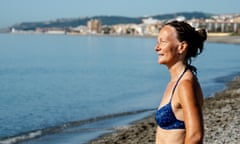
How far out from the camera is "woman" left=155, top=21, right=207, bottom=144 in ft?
8.05

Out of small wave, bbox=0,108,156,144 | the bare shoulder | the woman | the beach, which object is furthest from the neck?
small wave, bbox=0,108,156,144

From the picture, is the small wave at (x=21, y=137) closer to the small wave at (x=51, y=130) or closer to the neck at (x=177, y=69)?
the small wave at (x=51, y=130)

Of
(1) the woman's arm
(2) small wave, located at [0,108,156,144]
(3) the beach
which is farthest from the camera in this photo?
(2) small wave, located at [0,108,156,144]

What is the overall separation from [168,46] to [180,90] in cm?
27

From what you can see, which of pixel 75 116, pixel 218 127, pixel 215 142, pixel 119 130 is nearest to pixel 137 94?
pixel 75 116

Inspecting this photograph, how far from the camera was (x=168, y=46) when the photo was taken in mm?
2645

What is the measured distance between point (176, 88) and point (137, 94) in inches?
1024

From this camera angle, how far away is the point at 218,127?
10984 mm

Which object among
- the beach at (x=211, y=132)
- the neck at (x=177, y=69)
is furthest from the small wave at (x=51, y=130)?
the neck at (x=177, y=69)

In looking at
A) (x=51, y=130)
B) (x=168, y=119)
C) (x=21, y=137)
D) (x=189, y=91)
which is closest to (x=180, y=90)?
(x=189, y=91)

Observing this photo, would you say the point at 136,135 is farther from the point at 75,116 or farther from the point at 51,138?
the point at 75,116

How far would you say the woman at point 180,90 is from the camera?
246 cm

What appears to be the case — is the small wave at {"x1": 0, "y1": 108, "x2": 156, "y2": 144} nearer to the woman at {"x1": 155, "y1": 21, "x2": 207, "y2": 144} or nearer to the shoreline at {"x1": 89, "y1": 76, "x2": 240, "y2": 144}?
the shoreline at {"x1": 89, "y1": 76, "x2": 240, "y2": 144}

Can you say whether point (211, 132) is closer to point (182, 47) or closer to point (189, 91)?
point (182, 47)
